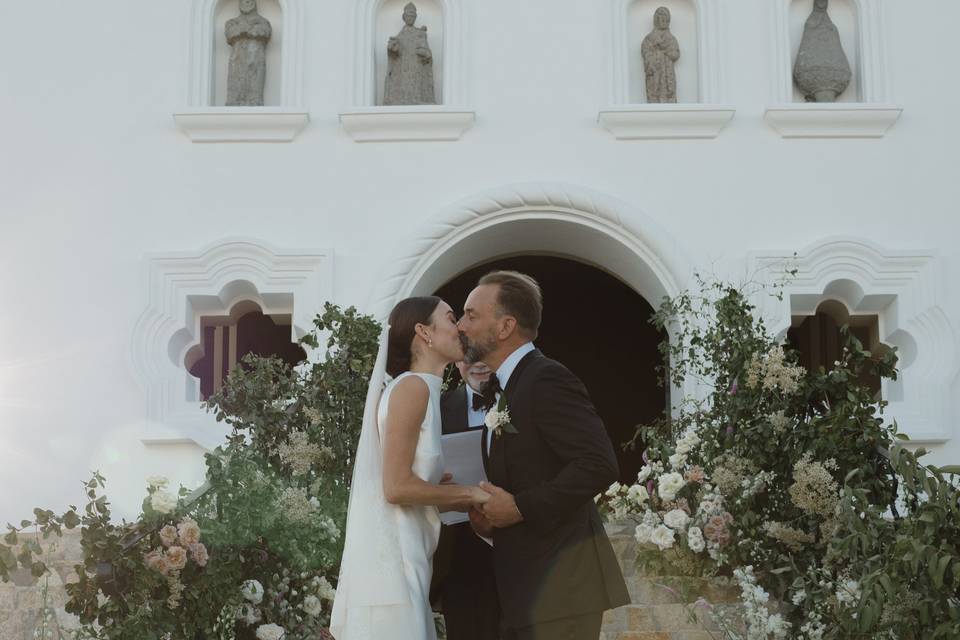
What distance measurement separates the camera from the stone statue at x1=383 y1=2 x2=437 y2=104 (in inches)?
374

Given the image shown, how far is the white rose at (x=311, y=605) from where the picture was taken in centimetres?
627

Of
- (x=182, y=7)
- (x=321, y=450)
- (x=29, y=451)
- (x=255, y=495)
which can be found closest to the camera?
(x=255, y=495)

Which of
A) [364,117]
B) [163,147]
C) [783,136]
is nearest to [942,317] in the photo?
[783,136]

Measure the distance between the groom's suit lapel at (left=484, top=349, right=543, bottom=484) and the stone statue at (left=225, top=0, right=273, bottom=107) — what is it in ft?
17.0

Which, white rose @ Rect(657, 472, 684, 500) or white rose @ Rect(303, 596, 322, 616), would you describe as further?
white rose @ Rect(657, 472, 684, 500)

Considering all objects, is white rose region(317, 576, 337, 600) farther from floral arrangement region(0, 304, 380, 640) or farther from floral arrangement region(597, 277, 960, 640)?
floral arrangement region(597, 277, 960, 640)

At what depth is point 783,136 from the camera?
940 centimetres

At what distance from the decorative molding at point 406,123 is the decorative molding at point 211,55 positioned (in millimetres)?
423

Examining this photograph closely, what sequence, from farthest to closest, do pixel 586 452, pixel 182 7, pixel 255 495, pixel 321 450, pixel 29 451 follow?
pixel 182 7
pixel 29 451
pixel 321 450
pixel 255 495
pixel 586 452

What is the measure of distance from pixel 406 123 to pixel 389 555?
514 centimetres

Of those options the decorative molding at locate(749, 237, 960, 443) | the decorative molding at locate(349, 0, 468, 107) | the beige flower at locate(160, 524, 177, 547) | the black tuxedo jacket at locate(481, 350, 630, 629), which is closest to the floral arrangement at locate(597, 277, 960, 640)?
the black tuxedo jacket at locate(481, 350, 630, 629)

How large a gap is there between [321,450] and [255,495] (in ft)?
1.87

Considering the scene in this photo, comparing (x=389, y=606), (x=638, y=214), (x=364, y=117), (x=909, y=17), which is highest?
(x=909, y=17)

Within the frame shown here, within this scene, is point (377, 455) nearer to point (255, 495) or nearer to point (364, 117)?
point (255, 495)
